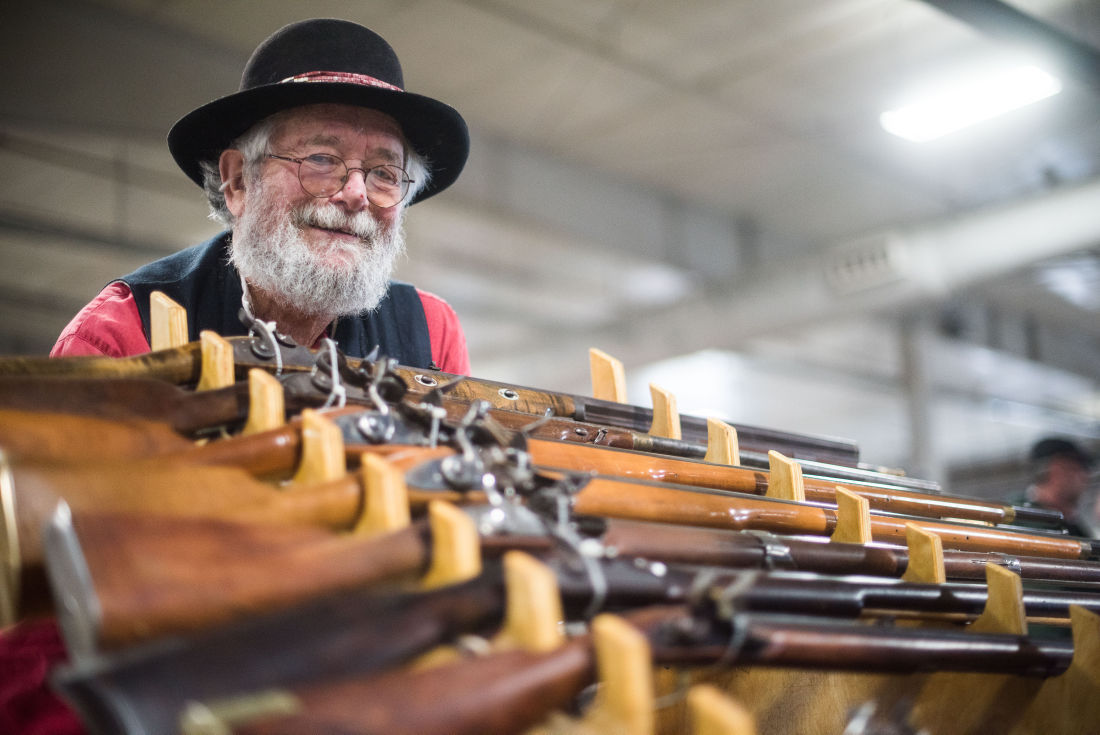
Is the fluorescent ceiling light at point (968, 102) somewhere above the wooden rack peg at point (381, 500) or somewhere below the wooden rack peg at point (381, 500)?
above

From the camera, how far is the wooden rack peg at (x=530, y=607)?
0.58 metres

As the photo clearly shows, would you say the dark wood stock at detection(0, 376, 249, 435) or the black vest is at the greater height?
the black vest

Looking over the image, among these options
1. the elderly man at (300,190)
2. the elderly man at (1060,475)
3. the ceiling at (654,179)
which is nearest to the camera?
the elderly man at (300,190)

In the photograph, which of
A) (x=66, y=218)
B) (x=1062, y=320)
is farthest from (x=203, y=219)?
(x=1062, y=320)

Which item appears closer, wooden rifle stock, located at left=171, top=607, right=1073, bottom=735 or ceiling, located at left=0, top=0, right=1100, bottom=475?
wooden rifle stock, located at left=171, top=607, right=1073, bottom=735

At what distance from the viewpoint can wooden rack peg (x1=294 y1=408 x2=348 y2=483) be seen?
2.46 ft

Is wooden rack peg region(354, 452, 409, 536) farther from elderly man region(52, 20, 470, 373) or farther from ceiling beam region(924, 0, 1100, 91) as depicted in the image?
ceiling beam region(924, 0, 1100, 91)

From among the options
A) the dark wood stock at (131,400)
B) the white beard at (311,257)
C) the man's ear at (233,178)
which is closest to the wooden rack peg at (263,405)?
the dark wood stock at (131,400)

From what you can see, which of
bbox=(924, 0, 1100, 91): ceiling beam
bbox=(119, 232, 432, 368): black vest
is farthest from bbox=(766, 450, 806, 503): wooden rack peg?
bbox=(924, 0, 1100, 91): ceiling beam

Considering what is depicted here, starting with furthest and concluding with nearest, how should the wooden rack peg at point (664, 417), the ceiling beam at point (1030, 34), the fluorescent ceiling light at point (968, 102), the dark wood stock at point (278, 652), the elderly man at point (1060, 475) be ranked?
the fluorescent ceiling light at point (968, 102) → the elderly man at point (1060, 475) → the ceiling beam at point (1030, 34) → the wooden rack peg at point (664, 417) → the dark wood stock at point (278, 652)

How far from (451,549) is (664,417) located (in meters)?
0.68

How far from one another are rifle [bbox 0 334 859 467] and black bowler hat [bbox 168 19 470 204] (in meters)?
0.59

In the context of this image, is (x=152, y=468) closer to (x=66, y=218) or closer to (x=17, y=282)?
(x=66, y=218)

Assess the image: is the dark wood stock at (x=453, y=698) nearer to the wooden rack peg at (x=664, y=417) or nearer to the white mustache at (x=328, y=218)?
the wooden rack peg at (x=664, y=417)
